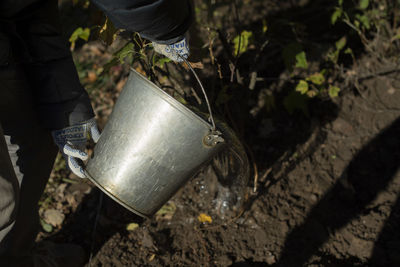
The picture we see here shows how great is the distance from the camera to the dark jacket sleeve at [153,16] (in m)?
1.21

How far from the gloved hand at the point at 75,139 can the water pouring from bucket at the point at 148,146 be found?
9cm

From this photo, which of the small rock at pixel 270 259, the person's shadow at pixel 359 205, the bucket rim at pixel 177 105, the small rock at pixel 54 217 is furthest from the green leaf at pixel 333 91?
the small rock at pixel 54 217

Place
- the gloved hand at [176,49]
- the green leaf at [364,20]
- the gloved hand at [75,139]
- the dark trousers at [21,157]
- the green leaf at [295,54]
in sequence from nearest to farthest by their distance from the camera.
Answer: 1. the dark trousers at [21,157]
2. the gloved hand at [176,49]
3. the gloved hand at [75,139]
4. the green leaf at [295,54]
5. the green leaf at [364,20]

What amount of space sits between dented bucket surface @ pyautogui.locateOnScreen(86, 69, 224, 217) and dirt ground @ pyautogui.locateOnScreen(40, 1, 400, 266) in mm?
597

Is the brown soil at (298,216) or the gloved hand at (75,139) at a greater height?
the gloved hand at (75,139)

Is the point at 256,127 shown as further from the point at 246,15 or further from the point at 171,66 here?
the point at 246,15

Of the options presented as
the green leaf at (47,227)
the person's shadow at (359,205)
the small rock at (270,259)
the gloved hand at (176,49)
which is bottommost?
the green leaf at (47,227)

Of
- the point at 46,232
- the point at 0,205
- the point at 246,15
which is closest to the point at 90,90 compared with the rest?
the point at 46,232

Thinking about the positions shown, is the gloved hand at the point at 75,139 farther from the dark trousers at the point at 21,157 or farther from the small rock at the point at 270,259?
the small rock at the point at 270,259

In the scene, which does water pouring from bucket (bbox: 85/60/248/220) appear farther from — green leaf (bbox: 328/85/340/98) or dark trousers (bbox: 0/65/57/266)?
green leaf (bbox: 328/85/340/98)

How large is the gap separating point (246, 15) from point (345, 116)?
1.40m

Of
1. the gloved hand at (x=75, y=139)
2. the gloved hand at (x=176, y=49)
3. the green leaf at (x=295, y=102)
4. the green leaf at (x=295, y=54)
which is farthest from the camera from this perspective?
the green leaf at (x=295, y=102)

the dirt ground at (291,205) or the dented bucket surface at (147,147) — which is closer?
the dented bucket surface at (147,147)

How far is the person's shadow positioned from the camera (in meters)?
2.05
